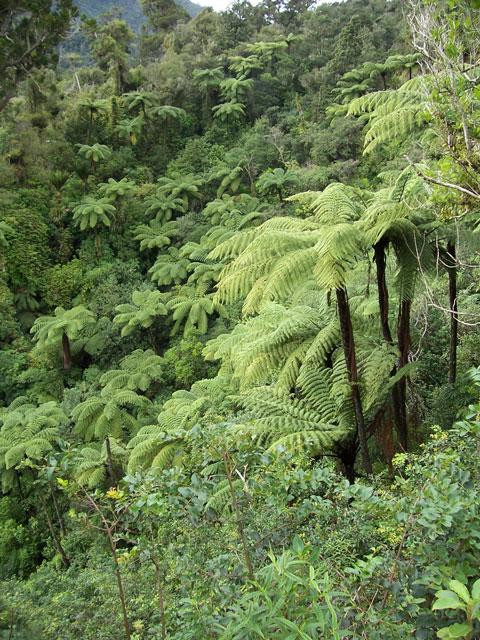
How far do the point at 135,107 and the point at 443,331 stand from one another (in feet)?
47.3

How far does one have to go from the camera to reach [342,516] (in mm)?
1855

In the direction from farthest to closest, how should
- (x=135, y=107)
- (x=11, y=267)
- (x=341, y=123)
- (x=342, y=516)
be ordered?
(x=135, y=107) → (x=341, y=123) → (x=11, y=267) → (x=342, y=516)

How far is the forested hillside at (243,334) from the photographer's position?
Answer: 5.05 ft

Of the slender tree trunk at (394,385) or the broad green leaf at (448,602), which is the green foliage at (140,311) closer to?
the slender tree trunk at (394,385)

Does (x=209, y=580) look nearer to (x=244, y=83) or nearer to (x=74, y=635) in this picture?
(x=74, y=635)

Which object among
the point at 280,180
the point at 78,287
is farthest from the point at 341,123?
the point at 78,287

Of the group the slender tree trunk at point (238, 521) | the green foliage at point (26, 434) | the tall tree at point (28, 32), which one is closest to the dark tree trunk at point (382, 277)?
the slender tree trunk at point (238, 521)

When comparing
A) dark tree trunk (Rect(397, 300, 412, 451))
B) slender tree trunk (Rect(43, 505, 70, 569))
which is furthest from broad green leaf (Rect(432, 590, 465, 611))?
slender tree trunk (Rect(43, 505, 70, 569))

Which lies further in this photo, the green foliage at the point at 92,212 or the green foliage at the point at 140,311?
the green foliage at the point at 92,212

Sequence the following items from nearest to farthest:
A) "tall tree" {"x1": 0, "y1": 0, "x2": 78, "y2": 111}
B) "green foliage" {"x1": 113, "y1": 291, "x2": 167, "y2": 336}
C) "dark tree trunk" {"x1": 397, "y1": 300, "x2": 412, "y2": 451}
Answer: "dark tree trunk" {"x1": 397, "y1": 300, "x2": 412, "y2": 451} < "tall tree" {"x1": 0, "y1": 0, "x2": 78, "y2": 111} < "green foliage" {"x1": 113, "y1": 291, "x2": 167, "y2": 336}

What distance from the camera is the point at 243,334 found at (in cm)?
556

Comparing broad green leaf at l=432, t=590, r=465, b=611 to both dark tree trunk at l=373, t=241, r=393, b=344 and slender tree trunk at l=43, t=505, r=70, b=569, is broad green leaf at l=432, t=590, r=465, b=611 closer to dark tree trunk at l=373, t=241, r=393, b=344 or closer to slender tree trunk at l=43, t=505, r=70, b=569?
dark tree trunk at l=373, t=241, r=393, b=344

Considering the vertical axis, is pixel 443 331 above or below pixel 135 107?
below

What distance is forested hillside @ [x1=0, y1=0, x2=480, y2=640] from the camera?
60.6 inches
